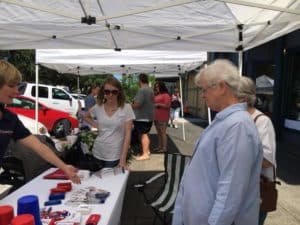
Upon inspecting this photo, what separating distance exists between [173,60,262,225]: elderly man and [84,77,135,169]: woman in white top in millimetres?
1937

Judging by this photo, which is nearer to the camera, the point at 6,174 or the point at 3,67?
the point at 3,67

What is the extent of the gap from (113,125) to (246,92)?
6.34ft

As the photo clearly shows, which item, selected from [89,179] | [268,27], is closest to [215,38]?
[268,27]

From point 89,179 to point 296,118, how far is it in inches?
342

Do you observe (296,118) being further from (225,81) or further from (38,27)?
(225,81)

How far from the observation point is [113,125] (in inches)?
159

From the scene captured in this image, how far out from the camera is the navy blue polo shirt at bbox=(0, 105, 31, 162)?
247 cm

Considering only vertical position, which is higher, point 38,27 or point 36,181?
point 38,27

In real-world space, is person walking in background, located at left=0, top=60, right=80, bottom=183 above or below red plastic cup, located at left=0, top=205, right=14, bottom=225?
above

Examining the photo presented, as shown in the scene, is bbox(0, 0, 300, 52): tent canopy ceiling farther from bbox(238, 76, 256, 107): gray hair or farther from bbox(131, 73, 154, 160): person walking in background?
bbox(131, 73, 154, 160): person walking in background

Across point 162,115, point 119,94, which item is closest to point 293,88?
point 162,115

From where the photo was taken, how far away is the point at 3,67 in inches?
Answer: 90.5

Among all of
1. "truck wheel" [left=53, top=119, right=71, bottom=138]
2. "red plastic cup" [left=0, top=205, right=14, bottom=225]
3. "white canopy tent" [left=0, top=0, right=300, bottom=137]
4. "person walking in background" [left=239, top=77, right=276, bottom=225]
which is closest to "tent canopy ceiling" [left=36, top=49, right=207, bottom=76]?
"truck wheel" [left=53, top=119, right=71, bottom=138]

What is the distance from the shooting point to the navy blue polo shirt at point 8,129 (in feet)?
8.10
